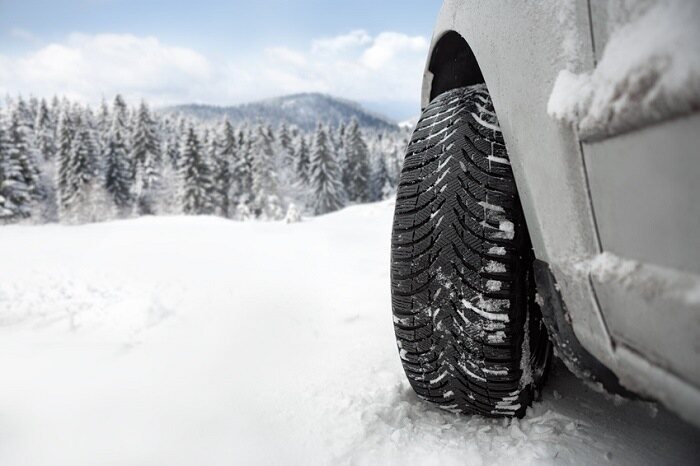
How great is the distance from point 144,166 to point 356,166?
76.3 ft

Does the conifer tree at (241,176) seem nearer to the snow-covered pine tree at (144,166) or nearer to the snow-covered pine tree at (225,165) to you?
the snow-covered pine tree at (225,165)

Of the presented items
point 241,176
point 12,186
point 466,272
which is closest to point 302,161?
point 241,176

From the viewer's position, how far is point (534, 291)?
1.18 m

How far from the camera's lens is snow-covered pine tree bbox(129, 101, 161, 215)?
47312 millimetres

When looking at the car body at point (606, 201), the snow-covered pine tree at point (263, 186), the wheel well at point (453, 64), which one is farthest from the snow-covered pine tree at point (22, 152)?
the car body at point (606, 201)

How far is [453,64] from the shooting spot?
1593 millimetres

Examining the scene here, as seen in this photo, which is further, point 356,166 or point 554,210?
point 356,166

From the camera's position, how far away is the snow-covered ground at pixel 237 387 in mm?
1228

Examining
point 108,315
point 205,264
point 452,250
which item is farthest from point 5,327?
point 452,250

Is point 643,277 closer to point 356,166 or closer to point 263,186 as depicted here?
point 263,186

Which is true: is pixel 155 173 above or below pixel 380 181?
above

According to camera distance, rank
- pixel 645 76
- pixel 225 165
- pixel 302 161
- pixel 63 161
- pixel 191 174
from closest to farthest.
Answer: pixel 645 76 → pixel 191 174 → pixel 63 161 → pixel 225 165 → pixel 302 161

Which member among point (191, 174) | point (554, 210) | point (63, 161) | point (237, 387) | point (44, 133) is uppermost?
point (44, 133)

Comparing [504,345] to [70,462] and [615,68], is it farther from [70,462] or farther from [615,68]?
[70,462]
